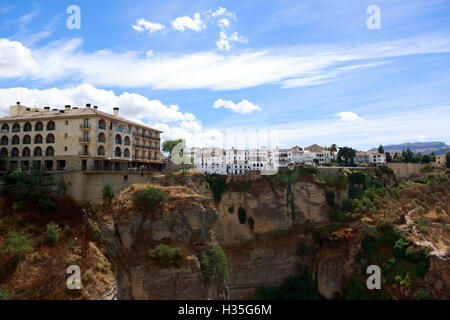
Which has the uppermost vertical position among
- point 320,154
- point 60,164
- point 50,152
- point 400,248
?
point 320,154

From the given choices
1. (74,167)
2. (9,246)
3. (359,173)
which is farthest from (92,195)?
(359,173)

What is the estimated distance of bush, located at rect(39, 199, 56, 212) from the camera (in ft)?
120

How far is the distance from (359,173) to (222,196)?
2612 cm

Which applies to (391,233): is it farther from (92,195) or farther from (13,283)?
(13,283)

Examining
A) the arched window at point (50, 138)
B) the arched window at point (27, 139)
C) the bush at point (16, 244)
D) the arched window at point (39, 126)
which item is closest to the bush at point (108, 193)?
the bush at point (16, 244)

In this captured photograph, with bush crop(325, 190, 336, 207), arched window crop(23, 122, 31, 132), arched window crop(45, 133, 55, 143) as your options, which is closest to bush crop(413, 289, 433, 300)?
bush crop(325, 190, 336, 207)

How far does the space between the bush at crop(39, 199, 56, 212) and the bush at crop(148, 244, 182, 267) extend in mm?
11527

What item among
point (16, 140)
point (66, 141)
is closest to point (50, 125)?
point (66, 141)

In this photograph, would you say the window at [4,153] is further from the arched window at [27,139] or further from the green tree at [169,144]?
the green tree at [169,144]

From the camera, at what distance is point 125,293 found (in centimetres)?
3325

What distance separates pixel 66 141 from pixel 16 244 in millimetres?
16208

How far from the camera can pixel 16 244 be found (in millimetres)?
31203

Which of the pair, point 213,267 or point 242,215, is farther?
point 242,215

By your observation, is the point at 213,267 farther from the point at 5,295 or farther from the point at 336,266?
the point at 336,266
